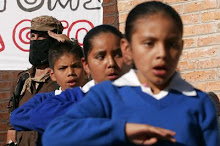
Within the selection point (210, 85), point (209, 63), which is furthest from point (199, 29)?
point (210, 85)

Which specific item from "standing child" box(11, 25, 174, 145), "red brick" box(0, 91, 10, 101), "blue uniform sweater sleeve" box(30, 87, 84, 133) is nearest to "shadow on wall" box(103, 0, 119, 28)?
"red brick" box(0, 91, 10, 101)

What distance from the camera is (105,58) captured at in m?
2.61

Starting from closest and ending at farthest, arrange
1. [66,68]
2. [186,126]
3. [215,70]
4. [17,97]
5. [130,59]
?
[186,126] → [130,59] → [66,68] → [215,70] → [17,97]

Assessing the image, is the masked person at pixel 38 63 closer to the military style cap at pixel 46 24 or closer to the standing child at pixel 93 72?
the military style cap at pixel 46 24

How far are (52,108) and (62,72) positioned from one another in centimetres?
73

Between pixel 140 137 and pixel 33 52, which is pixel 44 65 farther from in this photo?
pixel 140 137

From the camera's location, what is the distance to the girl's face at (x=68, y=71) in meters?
3.19

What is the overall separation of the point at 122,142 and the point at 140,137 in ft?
0.27

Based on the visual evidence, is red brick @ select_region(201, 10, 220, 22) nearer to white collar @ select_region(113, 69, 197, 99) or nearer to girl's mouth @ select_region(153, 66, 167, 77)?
white collar @ select_region(113, 69, 197, 99)

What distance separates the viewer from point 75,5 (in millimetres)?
4590

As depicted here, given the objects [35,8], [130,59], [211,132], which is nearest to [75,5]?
[35,8]

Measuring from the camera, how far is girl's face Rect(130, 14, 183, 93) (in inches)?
71.7

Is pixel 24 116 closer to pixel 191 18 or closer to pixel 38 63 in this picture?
pixel 38 63

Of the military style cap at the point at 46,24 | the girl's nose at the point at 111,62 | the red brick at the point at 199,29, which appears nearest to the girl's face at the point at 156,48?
the girl's nose at the point at 111,62
